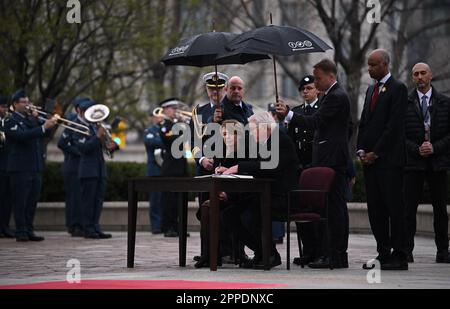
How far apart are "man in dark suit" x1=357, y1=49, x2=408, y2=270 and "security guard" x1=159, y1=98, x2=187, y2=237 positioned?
7802 millimetres

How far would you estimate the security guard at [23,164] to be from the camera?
20.1 metres

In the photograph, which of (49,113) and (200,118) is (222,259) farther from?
(49,113)

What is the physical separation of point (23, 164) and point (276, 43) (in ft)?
24.9

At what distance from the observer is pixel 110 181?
978 inches

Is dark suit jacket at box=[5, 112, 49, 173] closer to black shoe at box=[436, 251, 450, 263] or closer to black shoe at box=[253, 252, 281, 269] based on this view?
black shoe at box=[253, 252, 281, 269]

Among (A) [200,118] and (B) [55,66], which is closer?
(A) [200,118]

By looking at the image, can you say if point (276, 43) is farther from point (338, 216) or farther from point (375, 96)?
point (338, 216)

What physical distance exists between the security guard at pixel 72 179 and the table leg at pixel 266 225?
332 inches

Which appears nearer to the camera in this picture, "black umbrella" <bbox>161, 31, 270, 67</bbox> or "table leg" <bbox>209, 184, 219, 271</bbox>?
"table leg" <bbox>209, 184, 219, 271</bbox>

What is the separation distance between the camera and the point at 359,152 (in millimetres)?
13711

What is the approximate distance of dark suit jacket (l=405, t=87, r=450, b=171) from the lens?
15266 millimetres

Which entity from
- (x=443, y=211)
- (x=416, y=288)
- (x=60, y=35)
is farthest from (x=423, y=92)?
(x=60, y=35)

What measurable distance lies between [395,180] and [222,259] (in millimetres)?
2425

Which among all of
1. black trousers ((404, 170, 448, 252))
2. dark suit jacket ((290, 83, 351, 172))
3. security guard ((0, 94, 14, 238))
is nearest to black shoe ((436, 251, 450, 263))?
black trousers ((404, 170, 448, 252))
